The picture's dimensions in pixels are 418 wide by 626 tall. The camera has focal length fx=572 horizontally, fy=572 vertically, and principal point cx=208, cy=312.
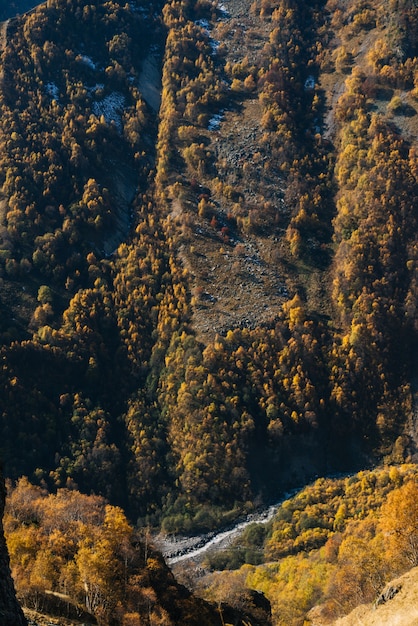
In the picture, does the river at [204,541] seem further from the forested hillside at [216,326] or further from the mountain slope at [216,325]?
the mountain slope at [216,325]

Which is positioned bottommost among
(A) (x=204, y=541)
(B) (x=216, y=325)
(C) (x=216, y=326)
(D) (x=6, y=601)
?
(A) (x=204, y=541)

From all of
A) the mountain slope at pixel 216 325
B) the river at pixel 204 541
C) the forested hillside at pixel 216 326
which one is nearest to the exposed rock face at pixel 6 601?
the river at pixel 204 541

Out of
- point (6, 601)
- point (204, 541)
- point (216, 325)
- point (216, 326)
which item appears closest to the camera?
point (6, 601)

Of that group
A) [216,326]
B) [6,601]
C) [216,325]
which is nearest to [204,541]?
[216,326]

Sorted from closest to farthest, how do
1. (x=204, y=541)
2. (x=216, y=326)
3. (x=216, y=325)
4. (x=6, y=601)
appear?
1. (x=6, y=601)
2. (x=204, y=541)
3. (x=216, y=326)
4. (x=216, y=325)

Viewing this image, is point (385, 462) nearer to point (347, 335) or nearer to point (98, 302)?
point (347, 335)

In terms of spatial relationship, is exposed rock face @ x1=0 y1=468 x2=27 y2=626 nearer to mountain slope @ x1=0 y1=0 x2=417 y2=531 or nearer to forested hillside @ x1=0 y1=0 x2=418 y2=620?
mountain slope @ x1=0 y1=0 x2=417 y2=531

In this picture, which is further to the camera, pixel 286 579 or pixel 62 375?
pixel 62 375

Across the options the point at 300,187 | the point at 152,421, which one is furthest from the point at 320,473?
the point at 300,187

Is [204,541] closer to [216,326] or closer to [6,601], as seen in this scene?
[216,326]

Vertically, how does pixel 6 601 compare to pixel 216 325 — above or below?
above

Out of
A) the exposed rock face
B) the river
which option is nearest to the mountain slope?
the river
